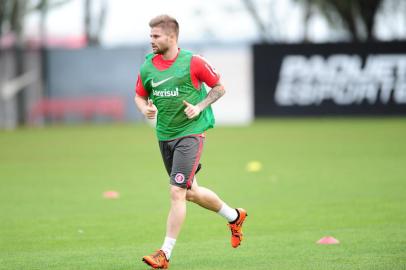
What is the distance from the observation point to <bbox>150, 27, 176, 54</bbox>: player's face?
7758 millimetres

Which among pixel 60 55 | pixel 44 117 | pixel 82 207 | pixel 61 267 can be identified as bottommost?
pixel 44 117

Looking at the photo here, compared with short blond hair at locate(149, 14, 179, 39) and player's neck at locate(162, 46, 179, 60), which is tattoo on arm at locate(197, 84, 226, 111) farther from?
short blond hair at locate(149, 14, 179, 39)

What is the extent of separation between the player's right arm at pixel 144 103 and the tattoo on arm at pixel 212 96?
17.5 inches

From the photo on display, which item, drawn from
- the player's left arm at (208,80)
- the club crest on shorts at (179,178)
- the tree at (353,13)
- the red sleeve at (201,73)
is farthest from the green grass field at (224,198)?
the tree at (353,13)

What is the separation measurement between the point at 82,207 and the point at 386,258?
5.02 m

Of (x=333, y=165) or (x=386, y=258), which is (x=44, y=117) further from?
(x=386, y=258)

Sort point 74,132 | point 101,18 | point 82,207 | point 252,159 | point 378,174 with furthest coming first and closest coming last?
point 101,18, point 74,132, point 252,159, point 378,174, point 82,207

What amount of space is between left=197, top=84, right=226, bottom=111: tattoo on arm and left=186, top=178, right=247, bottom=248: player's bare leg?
0.74 m

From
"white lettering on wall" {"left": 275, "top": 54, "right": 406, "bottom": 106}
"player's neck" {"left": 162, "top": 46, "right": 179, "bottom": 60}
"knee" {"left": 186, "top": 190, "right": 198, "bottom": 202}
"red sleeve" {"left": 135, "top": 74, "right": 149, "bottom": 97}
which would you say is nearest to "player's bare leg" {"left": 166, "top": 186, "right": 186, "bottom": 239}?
"knee" {"left": 186, "top": 190, "right": 198, "bottom": 202}

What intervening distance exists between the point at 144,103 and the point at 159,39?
2.26ft

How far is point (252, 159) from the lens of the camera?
58.9 feet

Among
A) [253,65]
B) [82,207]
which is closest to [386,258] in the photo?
[82,207]

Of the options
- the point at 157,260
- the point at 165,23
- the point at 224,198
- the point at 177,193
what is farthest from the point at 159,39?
the point at 224,198

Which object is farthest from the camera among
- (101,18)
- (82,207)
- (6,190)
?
(101,18)
